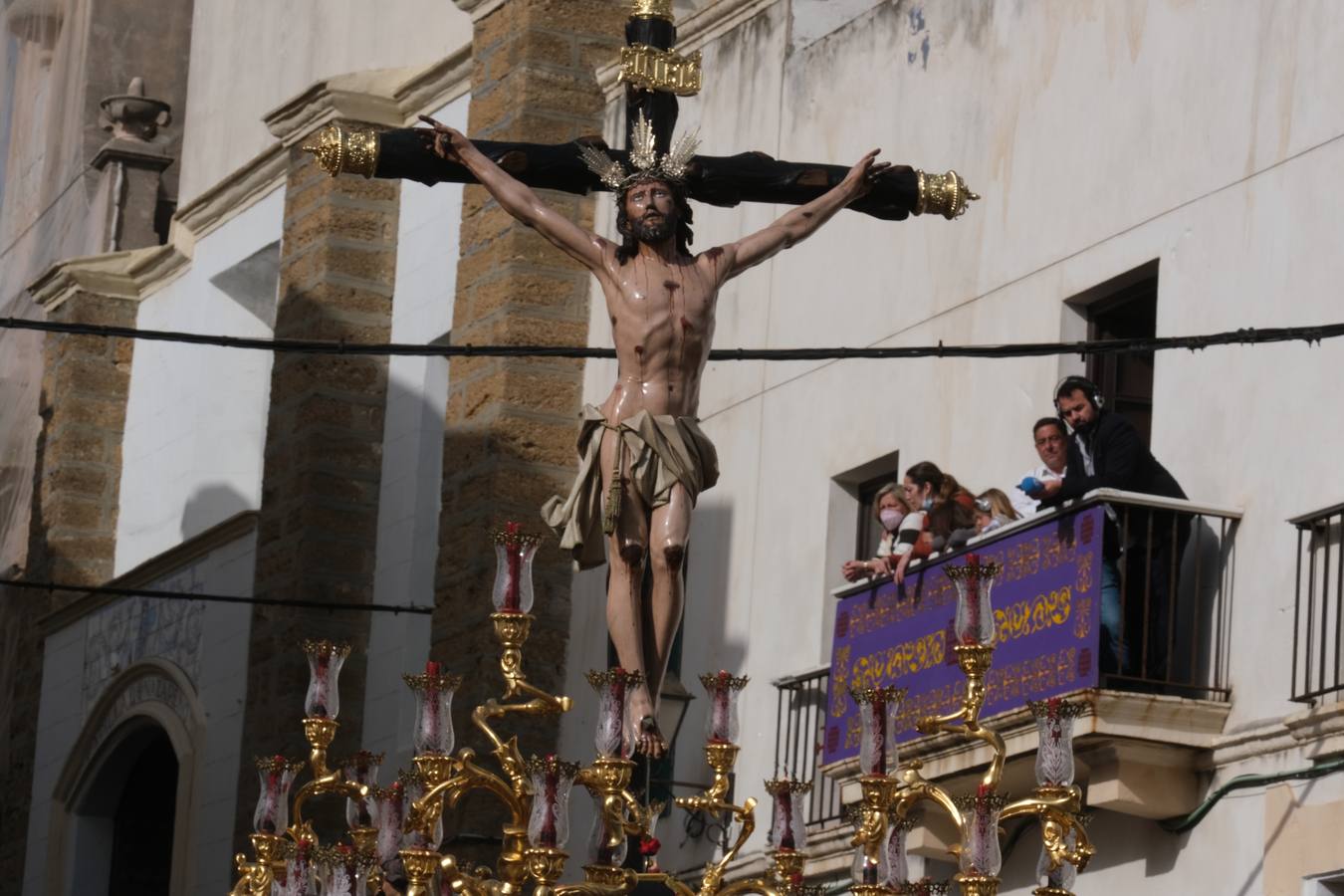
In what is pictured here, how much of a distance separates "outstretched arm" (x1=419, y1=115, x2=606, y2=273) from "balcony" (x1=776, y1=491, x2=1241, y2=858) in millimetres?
6161

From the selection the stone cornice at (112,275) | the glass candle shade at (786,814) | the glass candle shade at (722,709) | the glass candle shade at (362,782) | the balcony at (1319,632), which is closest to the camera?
the glass candle shade at (722,709)

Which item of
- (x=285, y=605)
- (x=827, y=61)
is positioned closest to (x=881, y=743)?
(x=827, y=61)

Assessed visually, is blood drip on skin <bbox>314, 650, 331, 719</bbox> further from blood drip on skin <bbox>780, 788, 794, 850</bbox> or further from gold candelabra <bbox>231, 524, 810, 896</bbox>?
blood drip on skin <bbox>780, 788, 794, 850</bbox>

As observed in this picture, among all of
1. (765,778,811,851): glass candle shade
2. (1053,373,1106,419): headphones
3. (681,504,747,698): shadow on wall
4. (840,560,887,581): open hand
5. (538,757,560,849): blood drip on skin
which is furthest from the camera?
(681,504,747,698): shadow on wall

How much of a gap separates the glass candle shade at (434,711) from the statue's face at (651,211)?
1382mm

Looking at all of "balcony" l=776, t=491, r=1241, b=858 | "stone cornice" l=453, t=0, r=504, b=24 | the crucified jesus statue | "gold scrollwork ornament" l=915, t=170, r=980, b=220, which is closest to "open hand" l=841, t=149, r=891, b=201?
"gold scrollwork ornament" l=915, t=170, r=980, b=220

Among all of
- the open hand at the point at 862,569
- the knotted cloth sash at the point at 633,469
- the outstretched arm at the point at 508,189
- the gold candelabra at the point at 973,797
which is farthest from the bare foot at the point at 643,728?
the open hand at the point at 862,569

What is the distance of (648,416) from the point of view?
35.4 ft

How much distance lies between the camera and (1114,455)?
1716 centimetres

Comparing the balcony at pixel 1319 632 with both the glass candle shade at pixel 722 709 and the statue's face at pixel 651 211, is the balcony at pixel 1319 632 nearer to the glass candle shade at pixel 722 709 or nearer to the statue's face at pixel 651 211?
the glass candle shade at pixel 722 709

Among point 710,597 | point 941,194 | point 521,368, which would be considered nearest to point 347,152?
point 941,194

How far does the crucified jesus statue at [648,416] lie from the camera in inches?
423

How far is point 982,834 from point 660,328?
5.59 feet

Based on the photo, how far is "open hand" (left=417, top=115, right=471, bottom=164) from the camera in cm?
1127
